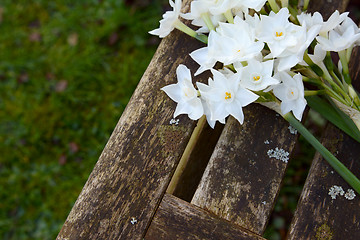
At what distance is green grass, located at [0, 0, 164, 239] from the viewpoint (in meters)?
2.21

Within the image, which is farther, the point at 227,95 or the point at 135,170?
the point at 135,170

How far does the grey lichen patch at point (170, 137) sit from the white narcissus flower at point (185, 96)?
0.34ft

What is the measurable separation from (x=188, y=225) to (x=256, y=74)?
494 mm

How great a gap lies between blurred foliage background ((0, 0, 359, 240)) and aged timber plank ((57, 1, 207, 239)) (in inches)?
39.0

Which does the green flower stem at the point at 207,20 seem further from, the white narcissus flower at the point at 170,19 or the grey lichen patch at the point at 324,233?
the grey lichen patch at the point at 324,233

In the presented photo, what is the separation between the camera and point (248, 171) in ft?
3.75

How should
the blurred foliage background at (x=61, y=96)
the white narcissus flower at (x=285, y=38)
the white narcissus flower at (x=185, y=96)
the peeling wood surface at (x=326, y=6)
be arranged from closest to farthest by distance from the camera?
the white narcissus flower at (x=285, y=38) → the white narcissus flower at (x=185, y=96) → the peeling wood surface at (x=326, y=6) → the blurred foliage background at (x=61, y=96)

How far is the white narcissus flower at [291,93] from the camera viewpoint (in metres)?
0.98

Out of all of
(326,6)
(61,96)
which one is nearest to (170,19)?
(326,6)

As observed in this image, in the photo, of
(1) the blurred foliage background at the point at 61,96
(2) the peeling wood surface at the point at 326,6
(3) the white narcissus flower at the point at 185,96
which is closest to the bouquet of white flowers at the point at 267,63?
(3) the white narcissus flower at the point at 185,96

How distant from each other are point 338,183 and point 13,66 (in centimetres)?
217

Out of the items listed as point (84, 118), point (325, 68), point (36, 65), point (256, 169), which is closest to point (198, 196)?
point (256, 169)

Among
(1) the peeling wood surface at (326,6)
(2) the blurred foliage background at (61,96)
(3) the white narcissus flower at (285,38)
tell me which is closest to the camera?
(3) the white narcissus flower at (285,38)

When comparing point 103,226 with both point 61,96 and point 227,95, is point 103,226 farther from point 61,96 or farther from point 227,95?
point 61,96
